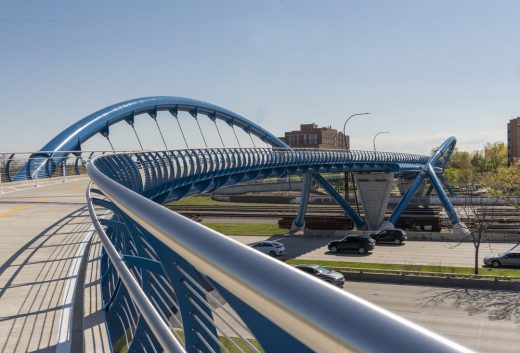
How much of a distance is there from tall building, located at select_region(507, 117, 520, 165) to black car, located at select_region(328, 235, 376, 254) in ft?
333

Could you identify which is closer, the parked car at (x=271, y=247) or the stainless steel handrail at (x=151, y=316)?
the stainless steel handrail at (x=151, y=316)

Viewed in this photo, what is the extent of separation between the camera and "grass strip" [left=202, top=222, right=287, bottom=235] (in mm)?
41844

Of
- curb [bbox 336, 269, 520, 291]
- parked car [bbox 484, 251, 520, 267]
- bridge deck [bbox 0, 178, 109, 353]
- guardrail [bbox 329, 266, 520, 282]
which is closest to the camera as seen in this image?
bridge deck [bbox 0, 178, 109, 353]

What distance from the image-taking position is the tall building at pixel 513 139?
407 feet

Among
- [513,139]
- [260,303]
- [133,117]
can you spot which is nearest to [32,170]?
[133,117]

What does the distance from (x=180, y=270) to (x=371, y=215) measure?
49.2 m

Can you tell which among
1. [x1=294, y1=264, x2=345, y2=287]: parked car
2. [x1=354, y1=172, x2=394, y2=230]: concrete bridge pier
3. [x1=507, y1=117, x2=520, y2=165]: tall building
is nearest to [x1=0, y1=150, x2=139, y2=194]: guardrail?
[x1=294, y1=264, x2=345, y2=287]: parked car

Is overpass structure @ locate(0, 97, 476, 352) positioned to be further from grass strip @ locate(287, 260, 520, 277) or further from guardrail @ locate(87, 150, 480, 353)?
grass strip @ locate(287, 260, 520, 277)

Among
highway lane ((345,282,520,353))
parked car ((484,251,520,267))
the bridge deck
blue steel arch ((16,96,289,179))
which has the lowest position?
highway lane ((345,282,520,353))

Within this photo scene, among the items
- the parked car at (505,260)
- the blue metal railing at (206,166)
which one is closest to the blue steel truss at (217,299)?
the blue metal railing at (206,166)

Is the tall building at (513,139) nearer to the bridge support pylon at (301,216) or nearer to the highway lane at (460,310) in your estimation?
the bridge support pylon at (301,216)

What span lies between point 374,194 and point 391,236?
13274 mm

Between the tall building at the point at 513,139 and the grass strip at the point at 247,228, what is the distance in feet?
314

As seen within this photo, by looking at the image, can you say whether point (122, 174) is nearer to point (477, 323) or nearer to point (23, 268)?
point (23, 268)
